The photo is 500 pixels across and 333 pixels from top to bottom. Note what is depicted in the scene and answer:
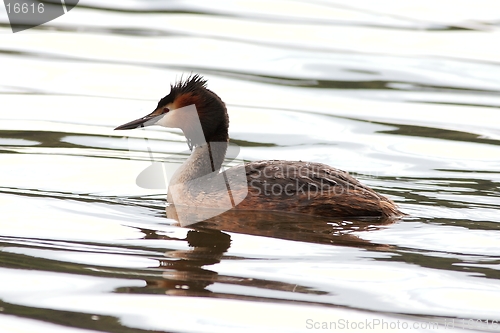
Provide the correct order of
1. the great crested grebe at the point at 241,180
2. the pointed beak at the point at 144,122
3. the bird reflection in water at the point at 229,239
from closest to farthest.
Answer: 1. the bird reflection in water at the point at 229,239
2. the great crested grebe at the point at 241,180
3. the pointed beak at the point at 144,122

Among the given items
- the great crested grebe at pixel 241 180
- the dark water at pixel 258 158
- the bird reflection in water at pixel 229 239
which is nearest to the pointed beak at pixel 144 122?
the great crested grebe at pixel 241 180

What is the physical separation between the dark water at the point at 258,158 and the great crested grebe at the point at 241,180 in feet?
0.53

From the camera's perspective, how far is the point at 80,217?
6727mm

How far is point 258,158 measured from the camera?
901 cm

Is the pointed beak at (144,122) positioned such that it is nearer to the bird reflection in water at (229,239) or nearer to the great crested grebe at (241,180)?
the great crested grebe at (241,180)

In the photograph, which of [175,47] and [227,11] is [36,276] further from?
[227,11]

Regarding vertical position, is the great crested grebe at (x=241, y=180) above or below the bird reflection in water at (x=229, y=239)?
above

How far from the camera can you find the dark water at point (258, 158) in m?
5.10

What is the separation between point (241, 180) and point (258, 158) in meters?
2.02

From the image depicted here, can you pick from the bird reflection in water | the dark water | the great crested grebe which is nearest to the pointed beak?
the great crested grebe

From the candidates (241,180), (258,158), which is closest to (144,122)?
(241,180)

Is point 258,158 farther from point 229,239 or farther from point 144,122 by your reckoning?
point 229,239

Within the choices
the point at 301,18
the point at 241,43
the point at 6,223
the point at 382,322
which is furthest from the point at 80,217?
the point at 301,18

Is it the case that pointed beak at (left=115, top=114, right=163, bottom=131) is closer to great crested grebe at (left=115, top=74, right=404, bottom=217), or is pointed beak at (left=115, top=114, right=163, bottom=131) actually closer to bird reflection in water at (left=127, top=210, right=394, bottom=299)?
great crested grebe at (left=115, top=74, right=404, bottom=217)
